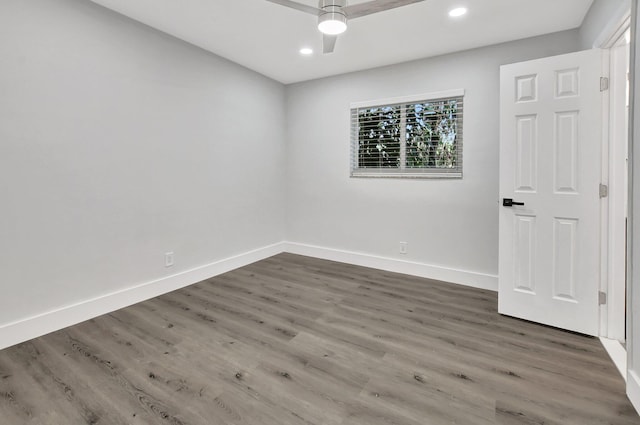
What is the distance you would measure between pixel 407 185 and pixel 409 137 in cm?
56

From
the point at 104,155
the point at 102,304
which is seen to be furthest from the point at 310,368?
the point at 104,155

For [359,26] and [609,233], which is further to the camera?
[359,26]

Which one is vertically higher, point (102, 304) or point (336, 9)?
point (336, 9)

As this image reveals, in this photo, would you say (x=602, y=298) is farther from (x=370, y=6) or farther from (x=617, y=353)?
(x=370, y=6)

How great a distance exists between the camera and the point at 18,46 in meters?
2.24

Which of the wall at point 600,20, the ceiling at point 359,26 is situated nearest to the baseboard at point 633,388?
the wall at point 600,20

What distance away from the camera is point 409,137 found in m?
3.86

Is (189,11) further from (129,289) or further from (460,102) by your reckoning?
(460,102)

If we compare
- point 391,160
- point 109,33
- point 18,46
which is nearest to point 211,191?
point 109,33

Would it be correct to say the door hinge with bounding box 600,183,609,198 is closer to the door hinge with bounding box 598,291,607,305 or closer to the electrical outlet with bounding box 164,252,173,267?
the door hinge with bounding box 598,291,607,305

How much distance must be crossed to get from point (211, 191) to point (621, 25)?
366cm

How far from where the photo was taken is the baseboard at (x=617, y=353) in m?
1.99

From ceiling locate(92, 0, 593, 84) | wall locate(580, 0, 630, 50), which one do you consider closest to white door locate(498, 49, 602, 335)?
wall locate(580, 0, 630, 50)

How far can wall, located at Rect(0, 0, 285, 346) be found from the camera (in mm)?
2277
